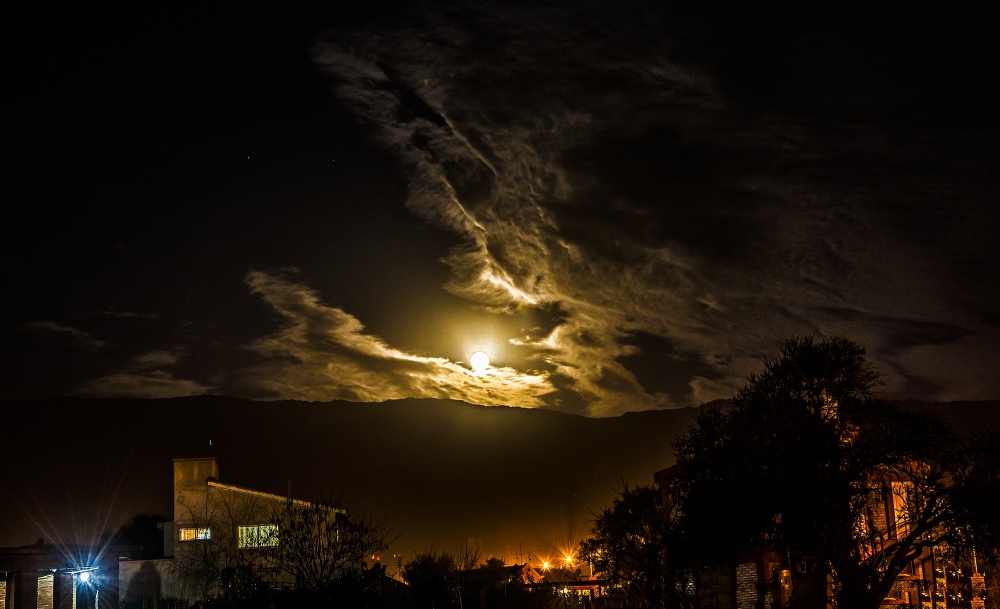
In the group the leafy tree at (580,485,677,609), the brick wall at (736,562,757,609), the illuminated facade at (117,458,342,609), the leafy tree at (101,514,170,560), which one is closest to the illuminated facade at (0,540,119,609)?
the illuminated facade at (117,458,342,609)

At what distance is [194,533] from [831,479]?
31990 mm

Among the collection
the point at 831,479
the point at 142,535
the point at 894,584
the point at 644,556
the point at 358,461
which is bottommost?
the point at 894,584

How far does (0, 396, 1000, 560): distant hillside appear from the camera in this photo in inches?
3059

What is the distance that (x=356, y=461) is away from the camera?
100500 millimetres

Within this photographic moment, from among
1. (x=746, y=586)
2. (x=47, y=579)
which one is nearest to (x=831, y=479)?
(x=746, y=586)

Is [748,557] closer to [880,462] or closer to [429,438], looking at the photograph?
[880,462]

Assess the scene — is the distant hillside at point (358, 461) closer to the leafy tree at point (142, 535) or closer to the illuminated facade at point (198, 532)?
the leafy tree at point (142, 535)

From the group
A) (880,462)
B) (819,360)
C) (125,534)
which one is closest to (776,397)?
(819,360)

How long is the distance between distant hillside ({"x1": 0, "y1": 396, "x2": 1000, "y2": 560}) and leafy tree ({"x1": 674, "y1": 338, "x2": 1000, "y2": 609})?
4260 centimetres

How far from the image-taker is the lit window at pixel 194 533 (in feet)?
136

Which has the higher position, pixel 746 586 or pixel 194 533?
pixel 194 533

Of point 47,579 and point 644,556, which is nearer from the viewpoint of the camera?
point 644,556

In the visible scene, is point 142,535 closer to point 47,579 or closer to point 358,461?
point 47,579

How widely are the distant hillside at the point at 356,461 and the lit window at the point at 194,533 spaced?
24.7m
